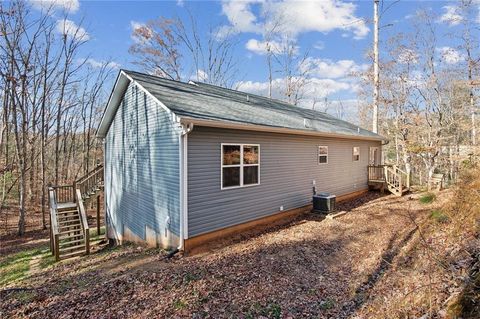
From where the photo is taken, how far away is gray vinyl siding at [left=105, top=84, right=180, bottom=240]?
286 inches

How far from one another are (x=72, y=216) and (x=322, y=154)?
1066 centimetres

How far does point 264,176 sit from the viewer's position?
8.84 m

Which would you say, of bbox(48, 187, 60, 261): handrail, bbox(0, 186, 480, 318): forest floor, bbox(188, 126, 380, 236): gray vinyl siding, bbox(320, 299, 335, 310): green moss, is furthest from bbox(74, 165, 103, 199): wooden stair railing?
bbox(320, 299, 335, 310): green moss

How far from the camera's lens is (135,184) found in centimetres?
930

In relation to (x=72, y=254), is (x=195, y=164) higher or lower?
higher

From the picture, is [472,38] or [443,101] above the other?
[472,38]

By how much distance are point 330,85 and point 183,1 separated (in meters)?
20.8

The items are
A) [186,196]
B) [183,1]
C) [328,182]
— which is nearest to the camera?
[186,196]

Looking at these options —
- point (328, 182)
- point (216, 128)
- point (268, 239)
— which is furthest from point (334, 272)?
point (328, 182)

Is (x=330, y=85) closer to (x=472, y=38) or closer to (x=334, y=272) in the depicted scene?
(x=472, y=38)

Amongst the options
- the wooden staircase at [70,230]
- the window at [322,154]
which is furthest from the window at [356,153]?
the wooden staircase at [70,230]

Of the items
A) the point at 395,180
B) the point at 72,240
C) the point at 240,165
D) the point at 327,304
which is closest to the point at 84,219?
the point at 72,240

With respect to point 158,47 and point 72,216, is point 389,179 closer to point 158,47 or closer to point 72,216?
point 72,216

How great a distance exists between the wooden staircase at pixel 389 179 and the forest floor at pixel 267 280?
6174 millimetres
